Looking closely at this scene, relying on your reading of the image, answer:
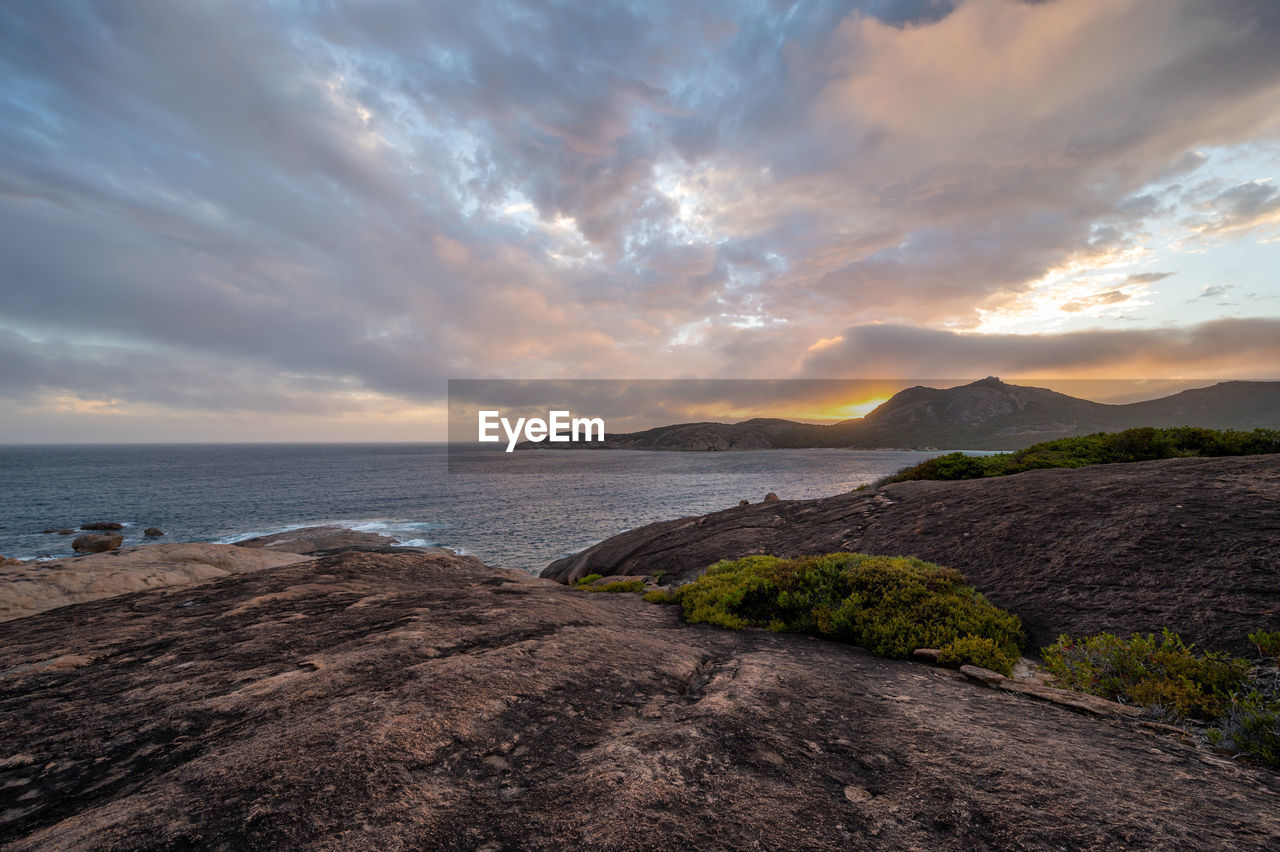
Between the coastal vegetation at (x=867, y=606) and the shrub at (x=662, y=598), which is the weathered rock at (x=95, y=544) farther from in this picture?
the coastal vegetation at (x=867, y=606)

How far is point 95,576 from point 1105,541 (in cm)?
2372

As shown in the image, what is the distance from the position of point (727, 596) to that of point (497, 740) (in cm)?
714

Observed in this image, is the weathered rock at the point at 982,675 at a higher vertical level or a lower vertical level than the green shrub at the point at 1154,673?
lower

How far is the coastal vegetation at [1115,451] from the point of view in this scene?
1570 cm

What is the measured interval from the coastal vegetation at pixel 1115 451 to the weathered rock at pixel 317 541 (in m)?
48.3

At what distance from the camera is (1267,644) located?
6.64 metres

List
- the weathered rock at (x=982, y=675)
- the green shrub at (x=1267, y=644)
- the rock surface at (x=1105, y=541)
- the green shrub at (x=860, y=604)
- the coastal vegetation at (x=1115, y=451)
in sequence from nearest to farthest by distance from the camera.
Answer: the green shrub at (x=1267, y=644) → the weathered rock at (x=982, y=675) → the rock surface at (x=1105, y=541) → the green shrub at (x=860, y=604) → the coastal vegetation at (x=1115, y=451)

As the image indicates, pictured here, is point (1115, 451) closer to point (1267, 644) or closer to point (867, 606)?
point (1267, 644)

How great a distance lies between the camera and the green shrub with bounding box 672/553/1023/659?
27.8ft

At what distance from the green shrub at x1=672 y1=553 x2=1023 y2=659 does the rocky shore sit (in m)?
0.63

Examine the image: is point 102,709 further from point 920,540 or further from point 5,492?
point 5,492

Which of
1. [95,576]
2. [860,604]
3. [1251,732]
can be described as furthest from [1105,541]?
[95,576]

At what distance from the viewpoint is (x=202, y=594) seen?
924 centimetres

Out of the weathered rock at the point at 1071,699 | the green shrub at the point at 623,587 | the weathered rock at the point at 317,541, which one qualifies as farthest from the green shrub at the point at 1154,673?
the weathered rock at the point at 317,541
